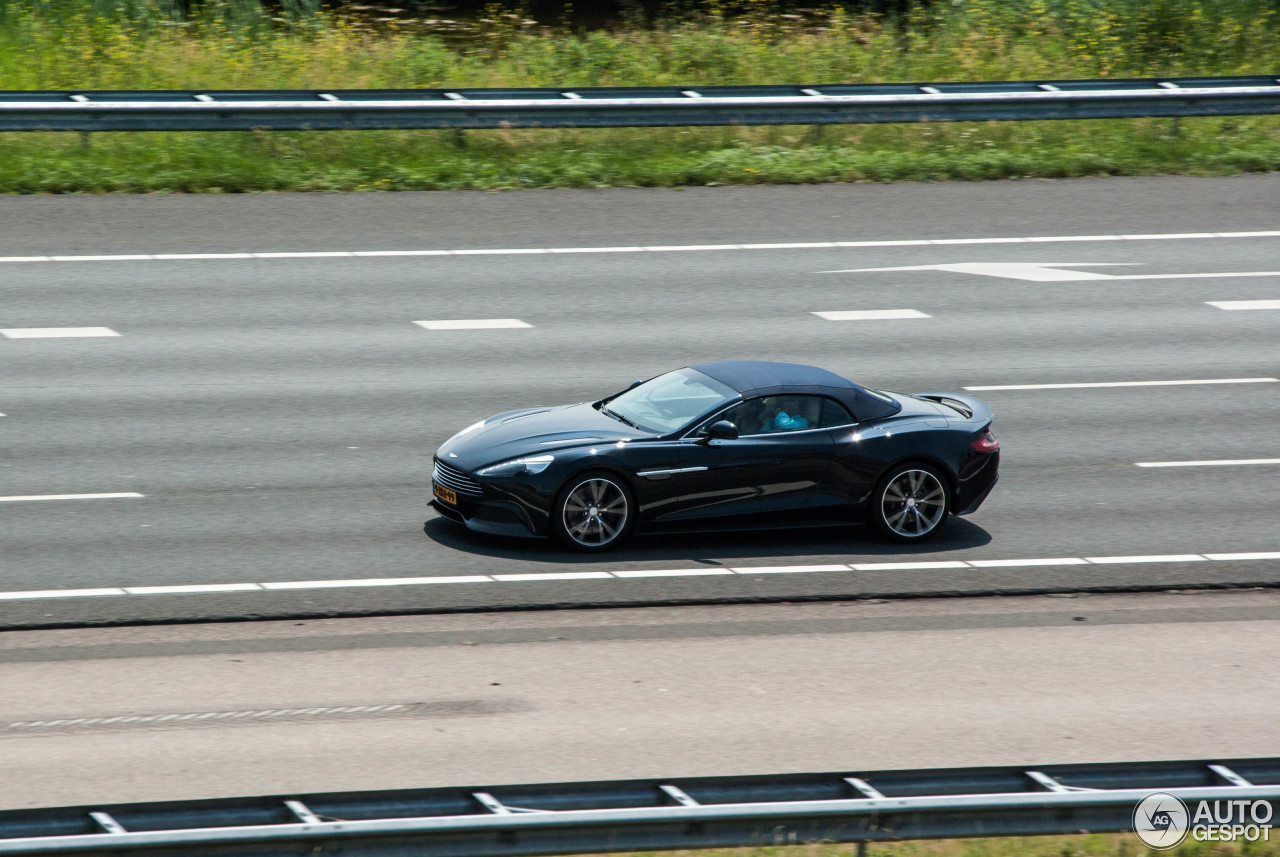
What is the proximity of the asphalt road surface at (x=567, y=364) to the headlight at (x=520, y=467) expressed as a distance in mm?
640

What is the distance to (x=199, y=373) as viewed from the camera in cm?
1460

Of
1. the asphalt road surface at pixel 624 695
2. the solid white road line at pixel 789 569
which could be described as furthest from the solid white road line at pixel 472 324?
the asphalt road surface at pixel 624 695

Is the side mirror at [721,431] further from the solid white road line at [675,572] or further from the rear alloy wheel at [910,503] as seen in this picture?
the rear alloy wheel at [910,503]

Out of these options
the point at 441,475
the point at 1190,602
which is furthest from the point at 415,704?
the point at 1190,602

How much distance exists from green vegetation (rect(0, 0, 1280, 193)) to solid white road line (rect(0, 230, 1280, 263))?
96.3 inches

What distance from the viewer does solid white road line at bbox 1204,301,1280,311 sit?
17500 millimetres

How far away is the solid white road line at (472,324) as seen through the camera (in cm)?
1622

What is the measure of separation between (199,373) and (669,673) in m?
7.34

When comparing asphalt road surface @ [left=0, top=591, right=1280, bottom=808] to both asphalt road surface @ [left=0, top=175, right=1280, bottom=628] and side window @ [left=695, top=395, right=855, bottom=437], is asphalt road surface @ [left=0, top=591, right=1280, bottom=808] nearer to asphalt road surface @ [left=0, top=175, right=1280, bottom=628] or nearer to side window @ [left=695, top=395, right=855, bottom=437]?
asphalt road surface @ [left=0, top=175, right=1280, bottom=628]

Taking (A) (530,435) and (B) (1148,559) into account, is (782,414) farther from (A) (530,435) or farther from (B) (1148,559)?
(B) (1148,559)

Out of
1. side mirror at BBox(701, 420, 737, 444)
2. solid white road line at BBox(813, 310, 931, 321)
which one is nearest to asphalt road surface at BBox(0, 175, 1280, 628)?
solid white road line at BBox(813, 310, 931, 321)

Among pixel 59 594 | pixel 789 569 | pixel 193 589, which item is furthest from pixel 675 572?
pixel 59 594

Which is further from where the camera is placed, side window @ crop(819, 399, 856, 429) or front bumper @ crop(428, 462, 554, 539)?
side window @ crop(819, 399, 856, 429)

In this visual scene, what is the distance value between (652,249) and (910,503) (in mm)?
7925
